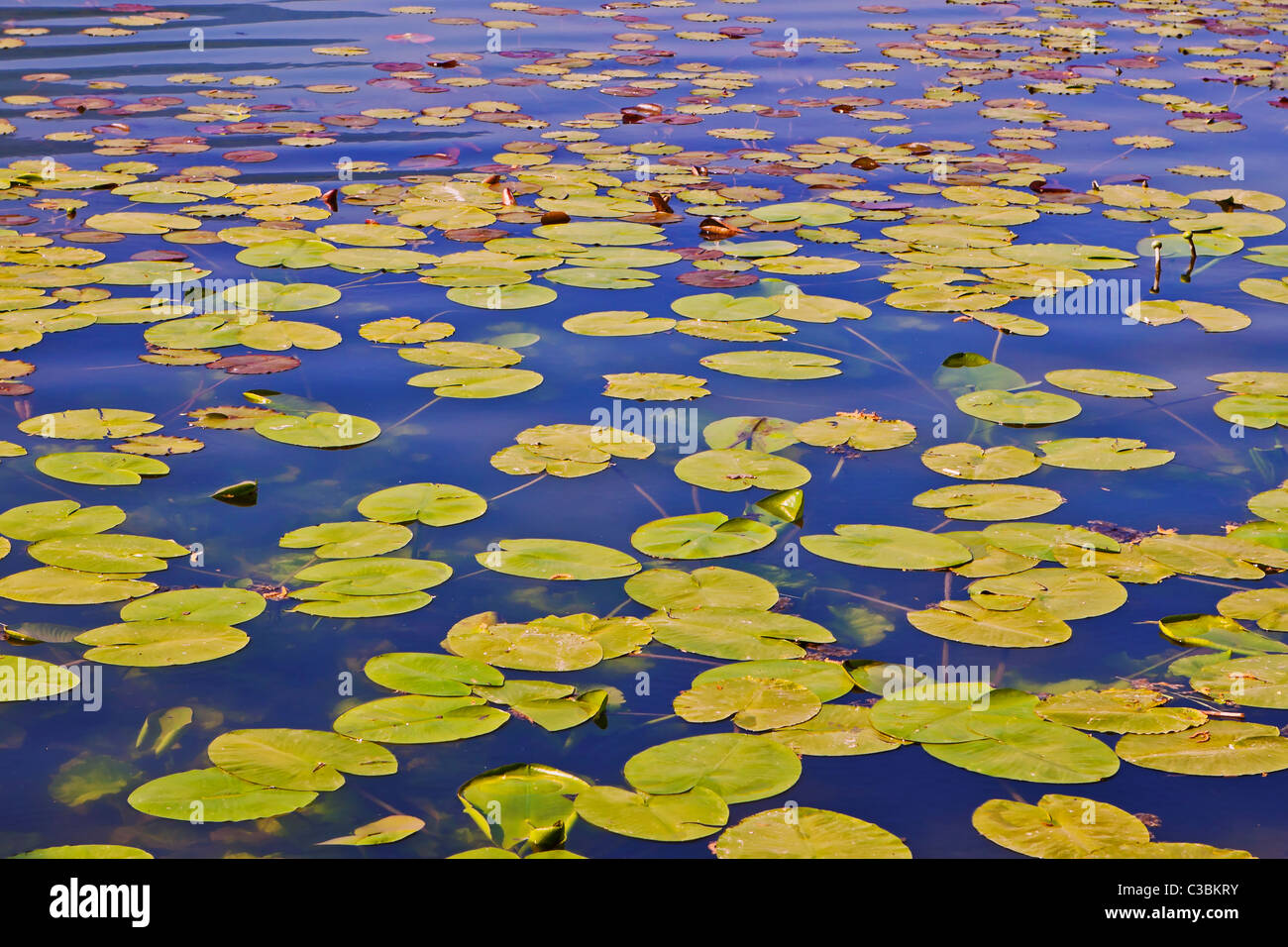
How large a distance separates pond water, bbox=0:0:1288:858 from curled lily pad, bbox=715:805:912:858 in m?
0.03

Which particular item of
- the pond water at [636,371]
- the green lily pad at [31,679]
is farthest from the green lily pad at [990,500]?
the green lily pad at [31,679]

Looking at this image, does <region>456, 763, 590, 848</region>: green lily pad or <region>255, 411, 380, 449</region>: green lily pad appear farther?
<region>255, 411, 380, 449</region>: green lily pad

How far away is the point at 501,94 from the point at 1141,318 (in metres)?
4.20

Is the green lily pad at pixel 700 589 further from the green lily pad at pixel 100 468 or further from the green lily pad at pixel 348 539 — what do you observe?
the green lily pad at pixel 100 468

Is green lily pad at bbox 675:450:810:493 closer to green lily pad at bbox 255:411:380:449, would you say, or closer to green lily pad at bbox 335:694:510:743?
green lily pad at bbox 255:411:380:449

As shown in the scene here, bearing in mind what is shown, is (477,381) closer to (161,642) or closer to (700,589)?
(700,589)

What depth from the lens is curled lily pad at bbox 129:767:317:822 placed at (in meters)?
2.07

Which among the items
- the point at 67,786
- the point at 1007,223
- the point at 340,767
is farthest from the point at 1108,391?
the point at 67,786

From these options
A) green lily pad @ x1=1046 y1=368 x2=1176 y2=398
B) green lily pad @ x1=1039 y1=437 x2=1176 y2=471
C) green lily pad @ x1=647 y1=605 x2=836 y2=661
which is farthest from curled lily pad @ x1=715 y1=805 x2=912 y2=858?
green lily pad @ x1=1046 y1=368 x2=1176 y2=398

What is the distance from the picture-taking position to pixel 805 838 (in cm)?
203

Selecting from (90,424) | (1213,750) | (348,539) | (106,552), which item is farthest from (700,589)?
(90,424)

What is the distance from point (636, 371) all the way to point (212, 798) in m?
2.06

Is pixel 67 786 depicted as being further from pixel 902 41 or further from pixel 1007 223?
pixel 902 41

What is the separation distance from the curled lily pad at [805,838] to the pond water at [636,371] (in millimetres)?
30
